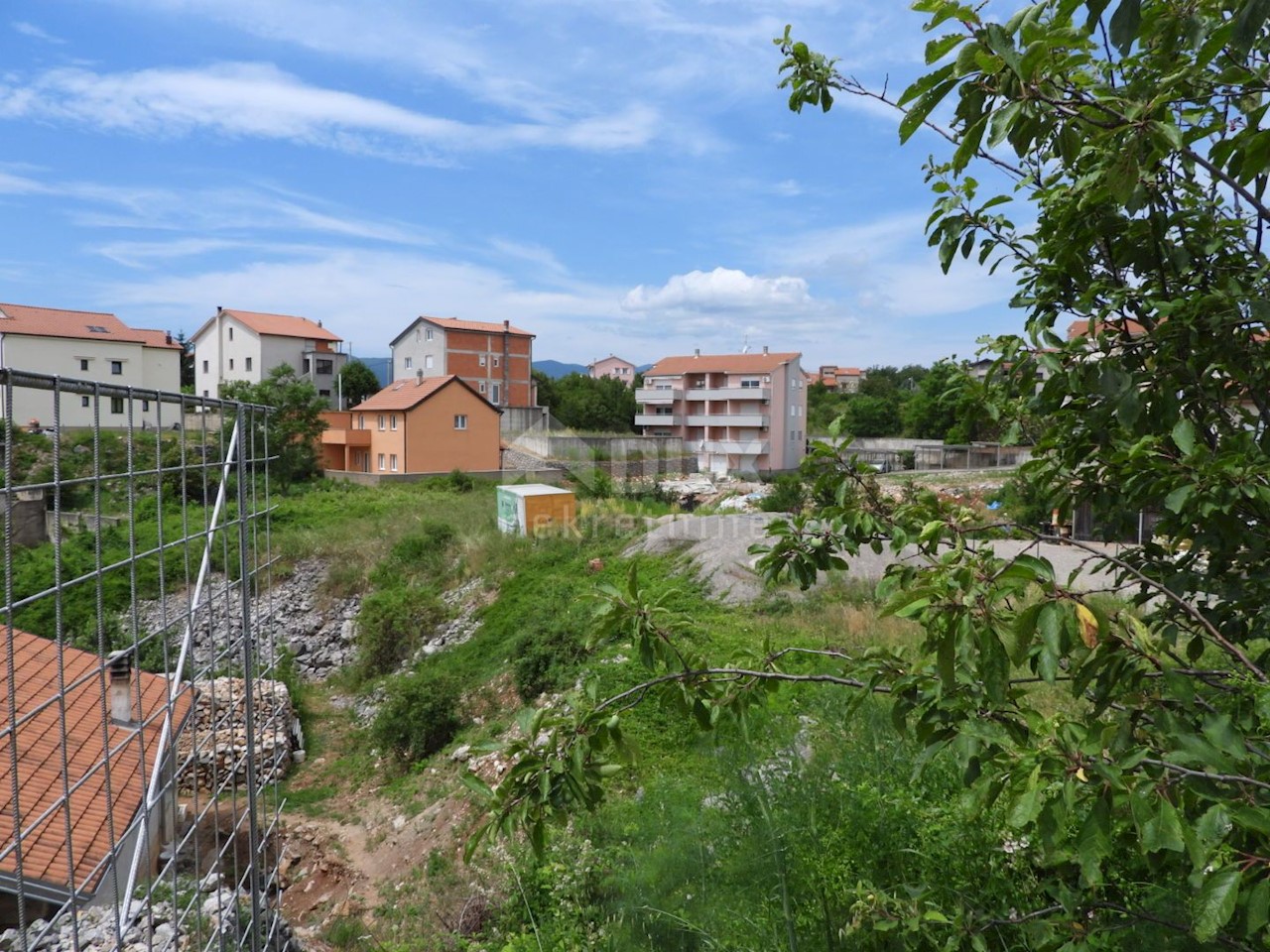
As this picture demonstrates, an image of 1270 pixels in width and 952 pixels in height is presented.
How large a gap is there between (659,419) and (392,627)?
2936cm

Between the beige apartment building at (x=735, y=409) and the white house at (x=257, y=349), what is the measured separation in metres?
15.2

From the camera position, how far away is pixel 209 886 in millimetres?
A: 4289

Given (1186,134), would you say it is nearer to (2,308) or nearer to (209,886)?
(209,886)

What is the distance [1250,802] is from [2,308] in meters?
28.4

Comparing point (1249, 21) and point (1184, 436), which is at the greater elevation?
point (1249, 21)

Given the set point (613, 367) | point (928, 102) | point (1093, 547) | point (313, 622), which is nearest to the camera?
point (928, 102)

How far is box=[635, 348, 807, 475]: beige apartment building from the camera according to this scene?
37.0 metres

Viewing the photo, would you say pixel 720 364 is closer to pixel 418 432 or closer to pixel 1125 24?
pixel 418 432

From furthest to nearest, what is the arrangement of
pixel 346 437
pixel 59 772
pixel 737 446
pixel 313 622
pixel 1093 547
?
1. pixel 737 446
2. pixel 346 437
3. pixel 313 622
4. pixel 59 772
5. pixel 1093 547

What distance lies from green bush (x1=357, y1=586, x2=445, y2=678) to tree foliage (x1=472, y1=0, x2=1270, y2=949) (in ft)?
34.1

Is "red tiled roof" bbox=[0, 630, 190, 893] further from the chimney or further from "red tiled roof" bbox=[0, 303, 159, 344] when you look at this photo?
"red tiled roof" bbox=[0, 303, 159, 344]

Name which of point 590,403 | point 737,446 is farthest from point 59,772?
point 590,403

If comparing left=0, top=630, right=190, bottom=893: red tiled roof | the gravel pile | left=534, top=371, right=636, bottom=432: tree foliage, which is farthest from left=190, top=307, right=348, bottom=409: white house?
left=0, top=630, right=190, bottom=893: red tiled roof

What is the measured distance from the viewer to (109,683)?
2994 millimetres
